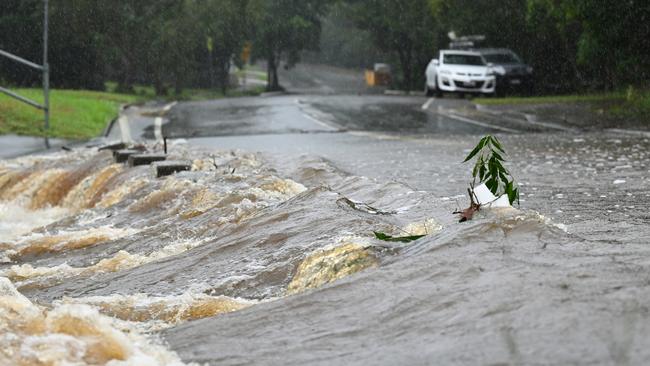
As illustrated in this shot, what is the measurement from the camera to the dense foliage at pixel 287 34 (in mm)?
26684

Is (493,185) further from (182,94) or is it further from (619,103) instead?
(182,94)

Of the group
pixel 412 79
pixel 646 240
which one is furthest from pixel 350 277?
pixel 412 79

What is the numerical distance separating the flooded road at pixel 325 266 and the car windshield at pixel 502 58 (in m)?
22.6

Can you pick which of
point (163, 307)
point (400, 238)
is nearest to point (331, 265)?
point (400, 238)

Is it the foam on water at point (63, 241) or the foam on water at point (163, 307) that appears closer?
the foam on water at point (163, 307)

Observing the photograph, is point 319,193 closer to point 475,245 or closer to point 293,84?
point 475,245

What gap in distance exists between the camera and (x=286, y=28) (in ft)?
203

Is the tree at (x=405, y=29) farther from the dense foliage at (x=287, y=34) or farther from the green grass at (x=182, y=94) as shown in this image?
the green grass at (x=182, y=94)

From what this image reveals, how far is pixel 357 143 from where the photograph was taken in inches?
646

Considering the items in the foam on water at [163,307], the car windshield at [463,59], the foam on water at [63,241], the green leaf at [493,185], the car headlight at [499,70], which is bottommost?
the foam on water at [63,241]

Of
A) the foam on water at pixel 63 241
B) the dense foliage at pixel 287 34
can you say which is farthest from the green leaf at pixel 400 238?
the dense foliage at pixel 287 34

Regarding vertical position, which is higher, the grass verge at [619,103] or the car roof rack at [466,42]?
the car roof rack at [466,42]

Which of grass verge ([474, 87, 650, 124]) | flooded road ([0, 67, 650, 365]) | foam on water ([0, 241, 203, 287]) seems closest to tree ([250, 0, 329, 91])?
grass verge ([474, 87, 650, 124])

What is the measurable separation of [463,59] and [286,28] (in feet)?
91.5
